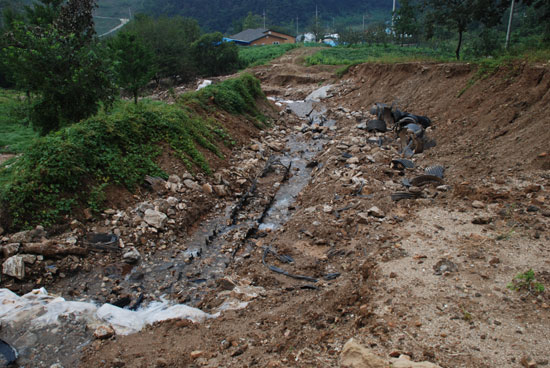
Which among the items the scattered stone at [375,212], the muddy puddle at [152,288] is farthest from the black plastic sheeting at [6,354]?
the scattered stone at [375,212]

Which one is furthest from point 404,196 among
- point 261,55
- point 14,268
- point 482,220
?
point 261,55

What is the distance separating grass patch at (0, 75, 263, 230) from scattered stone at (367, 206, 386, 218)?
4.49 metres

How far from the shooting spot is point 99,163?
7.17 meters

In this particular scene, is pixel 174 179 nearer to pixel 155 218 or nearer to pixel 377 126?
pixel 155 218

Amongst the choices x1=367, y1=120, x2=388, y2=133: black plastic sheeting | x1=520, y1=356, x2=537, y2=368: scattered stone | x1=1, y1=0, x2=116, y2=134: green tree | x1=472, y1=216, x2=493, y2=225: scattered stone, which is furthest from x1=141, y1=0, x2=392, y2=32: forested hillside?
x1=520, y1=356, x2=537, y2=368: scattered stone

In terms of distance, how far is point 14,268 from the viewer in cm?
499

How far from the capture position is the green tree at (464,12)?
15281mm

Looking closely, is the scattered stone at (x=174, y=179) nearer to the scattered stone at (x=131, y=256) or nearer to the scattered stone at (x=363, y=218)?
the scattered stone at (x=131, y=256)

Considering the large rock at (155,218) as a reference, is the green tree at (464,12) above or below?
above

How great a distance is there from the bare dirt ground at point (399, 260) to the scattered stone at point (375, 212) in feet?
0.06

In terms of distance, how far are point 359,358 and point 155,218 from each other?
498 centimetres

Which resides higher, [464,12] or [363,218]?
[464,12]

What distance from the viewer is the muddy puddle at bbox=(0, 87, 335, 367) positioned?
3.71m

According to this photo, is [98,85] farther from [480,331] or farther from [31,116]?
[480,331]
